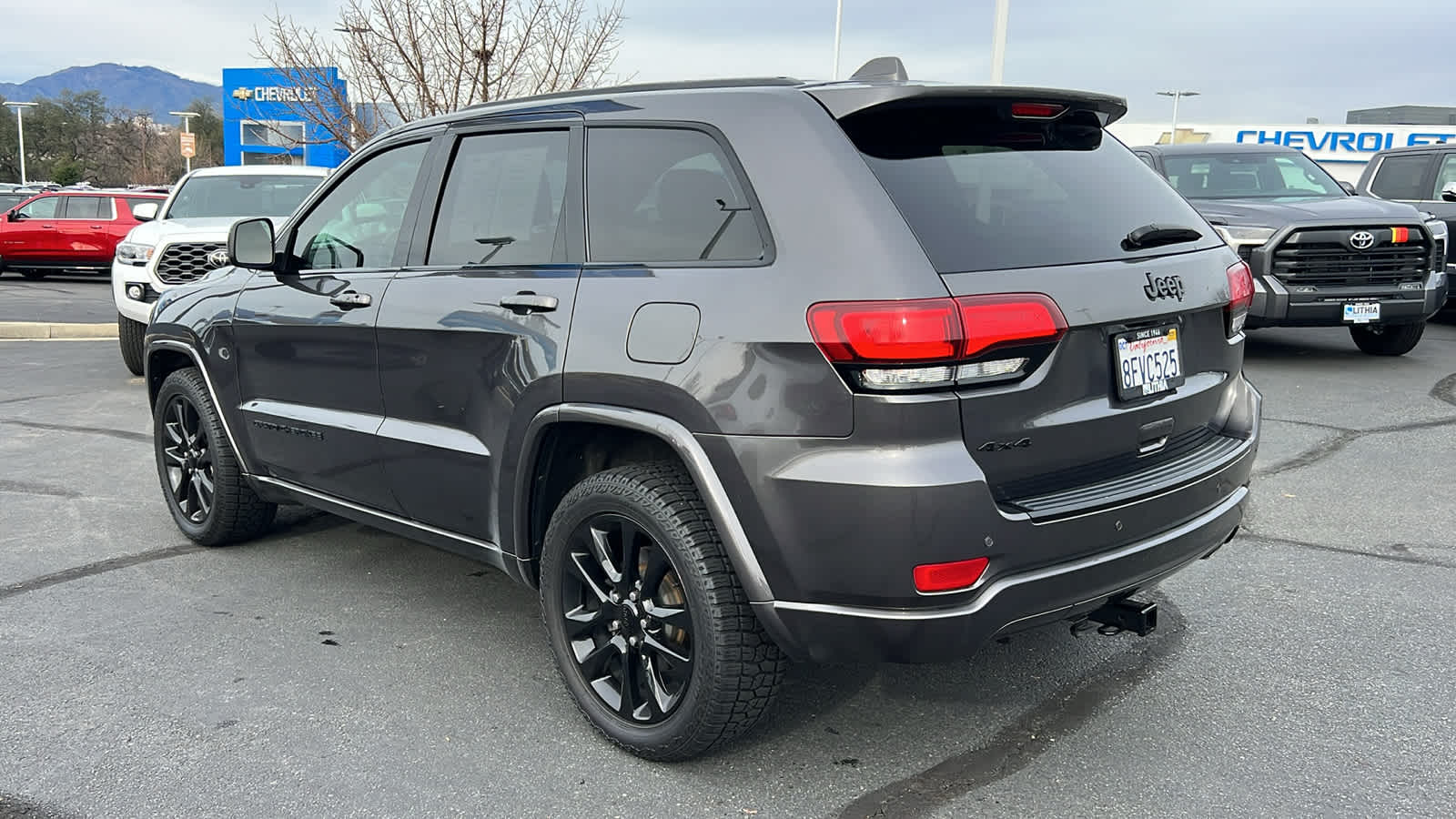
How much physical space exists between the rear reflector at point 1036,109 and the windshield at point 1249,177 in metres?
7.61

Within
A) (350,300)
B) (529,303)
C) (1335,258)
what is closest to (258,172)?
(350,300)

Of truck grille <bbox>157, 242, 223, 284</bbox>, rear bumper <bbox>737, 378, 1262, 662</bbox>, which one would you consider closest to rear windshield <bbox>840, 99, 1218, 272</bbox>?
rear bumper <bbox>737, 378, 1262, 662</bbox>

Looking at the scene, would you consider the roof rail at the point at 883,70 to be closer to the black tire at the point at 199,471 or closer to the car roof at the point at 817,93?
the car roof at the point at 817,93

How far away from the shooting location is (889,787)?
3010 millimetres

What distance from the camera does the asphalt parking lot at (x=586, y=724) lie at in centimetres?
297

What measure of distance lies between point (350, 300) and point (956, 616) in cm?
238

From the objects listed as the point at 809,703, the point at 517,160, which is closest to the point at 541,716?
the point at 809,703

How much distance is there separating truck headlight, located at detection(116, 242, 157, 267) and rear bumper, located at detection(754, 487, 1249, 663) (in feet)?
26.4

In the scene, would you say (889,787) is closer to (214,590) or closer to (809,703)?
(809,703)

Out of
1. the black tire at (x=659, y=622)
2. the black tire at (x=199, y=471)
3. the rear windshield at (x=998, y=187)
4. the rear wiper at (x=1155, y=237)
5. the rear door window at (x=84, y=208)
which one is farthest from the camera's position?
the rear door window at (x=84, y=208)

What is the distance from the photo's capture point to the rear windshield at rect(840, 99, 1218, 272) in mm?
2797

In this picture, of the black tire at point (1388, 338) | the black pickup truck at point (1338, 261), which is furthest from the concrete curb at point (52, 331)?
the black tire at point (1388, 338)

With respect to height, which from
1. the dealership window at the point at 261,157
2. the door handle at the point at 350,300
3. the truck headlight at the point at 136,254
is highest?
the dealership window at the point at 261,157

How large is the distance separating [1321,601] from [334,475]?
356cm
